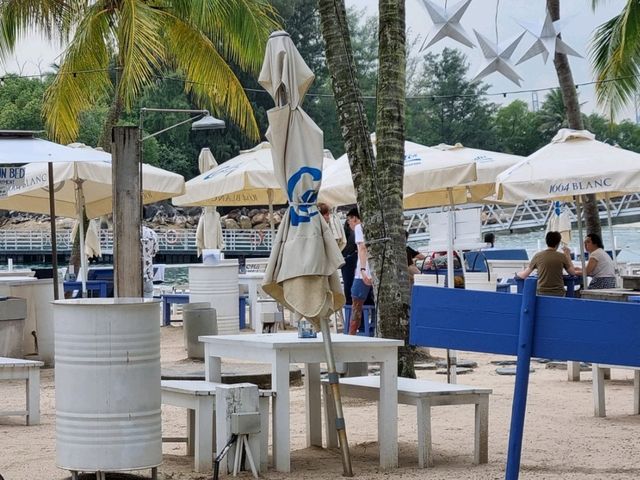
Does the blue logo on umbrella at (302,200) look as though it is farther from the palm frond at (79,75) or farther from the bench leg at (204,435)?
the palm frond at (79,75)

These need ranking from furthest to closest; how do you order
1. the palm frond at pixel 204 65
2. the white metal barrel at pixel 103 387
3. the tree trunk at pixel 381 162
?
the palm frond at pixel 204 65 < the tree trunk at pixel 381 162 < the white metal barrel at pixel 103 387

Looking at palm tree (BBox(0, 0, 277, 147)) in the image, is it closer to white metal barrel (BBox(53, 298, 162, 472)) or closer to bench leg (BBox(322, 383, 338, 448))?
bench leg (BBox(322, 383, 338, 448))

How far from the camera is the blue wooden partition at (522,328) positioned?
4422 mm

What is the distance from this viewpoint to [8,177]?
12.1 metres

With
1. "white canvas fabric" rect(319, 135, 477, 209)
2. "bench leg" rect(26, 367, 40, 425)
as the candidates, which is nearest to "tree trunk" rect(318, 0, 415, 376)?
"bench leg" rect(26, 367, 40, 425)

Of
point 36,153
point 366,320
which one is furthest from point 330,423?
point 366,320

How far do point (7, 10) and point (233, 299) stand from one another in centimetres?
760

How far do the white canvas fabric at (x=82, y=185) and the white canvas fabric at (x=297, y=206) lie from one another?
27.7 ft

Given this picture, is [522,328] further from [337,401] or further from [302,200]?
[302,200]

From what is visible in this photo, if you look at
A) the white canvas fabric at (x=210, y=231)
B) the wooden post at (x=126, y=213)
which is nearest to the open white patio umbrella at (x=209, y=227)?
the white canvas fabric at (x=210, y=231)

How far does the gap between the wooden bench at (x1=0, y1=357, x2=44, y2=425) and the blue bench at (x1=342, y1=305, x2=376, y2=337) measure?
16.9 ft

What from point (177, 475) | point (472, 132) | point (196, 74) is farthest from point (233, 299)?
point (472, 132)

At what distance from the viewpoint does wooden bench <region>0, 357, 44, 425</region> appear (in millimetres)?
8898

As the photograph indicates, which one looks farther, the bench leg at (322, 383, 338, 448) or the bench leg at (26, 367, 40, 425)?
the bench leg at (26, 367, 40, 425)
